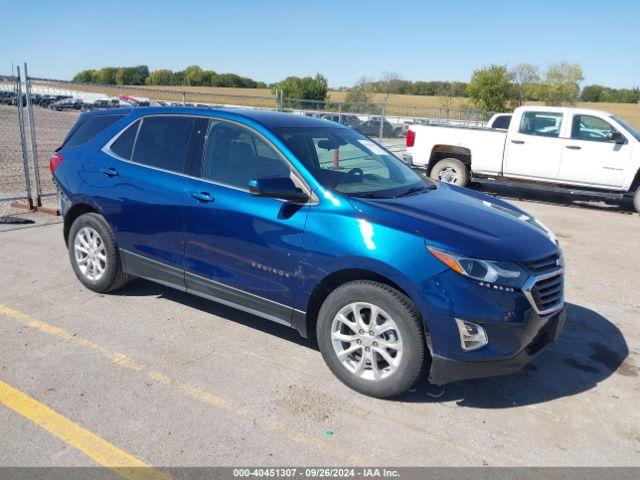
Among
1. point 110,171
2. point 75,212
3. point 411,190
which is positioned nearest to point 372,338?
point 411,190

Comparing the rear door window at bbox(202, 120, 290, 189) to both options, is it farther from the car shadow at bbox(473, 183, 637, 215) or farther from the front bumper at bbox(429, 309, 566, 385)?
the car shadow at bbox(473, 183, 637, 215)

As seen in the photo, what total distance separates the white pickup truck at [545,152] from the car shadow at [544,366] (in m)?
6.11

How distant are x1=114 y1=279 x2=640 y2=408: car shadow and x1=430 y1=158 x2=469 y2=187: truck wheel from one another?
6.69 metres

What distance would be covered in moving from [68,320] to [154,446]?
6.81 ft

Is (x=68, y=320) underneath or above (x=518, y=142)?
underneath

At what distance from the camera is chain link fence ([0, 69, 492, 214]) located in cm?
855

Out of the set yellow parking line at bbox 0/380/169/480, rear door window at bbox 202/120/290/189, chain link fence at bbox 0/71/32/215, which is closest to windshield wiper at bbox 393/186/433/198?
rear door window at bbox 202/120/290/189

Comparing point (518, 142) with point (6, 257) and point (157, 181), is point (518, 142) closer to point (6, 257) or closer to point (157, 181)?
point (157, 181)

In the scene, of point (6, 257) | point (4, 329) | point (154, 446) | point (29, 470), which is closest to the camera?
point (29, 470)

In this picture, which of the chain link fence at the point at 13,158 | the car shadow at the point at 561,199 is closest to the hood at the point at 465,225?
the chain link fence at the point at 13,158

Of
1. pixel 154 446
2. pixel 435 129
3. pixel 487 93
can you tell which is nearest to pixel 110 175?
pixel 154 446

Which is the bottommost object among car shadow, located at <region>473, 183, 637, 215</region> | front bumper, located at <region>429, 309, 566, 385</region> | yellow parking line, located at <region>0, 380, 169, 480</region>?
yellow parking line, located at <region>0, 380, 169, 480</region>

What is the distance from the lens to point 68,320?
4598 mm

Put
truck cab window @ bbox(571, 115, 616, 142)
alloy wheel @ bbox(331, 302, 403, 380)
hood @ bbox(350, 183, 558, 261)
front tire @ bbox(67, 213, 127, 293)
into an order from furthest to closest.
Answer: truck cab window @ bbox(571, 115, 616, 142) → front tire @ bbox(67, 213, 127, 293) → alloy wheel @ bbox(331, 302, 403, 380) → hood @ bbox(350, 183, 558, 261)
